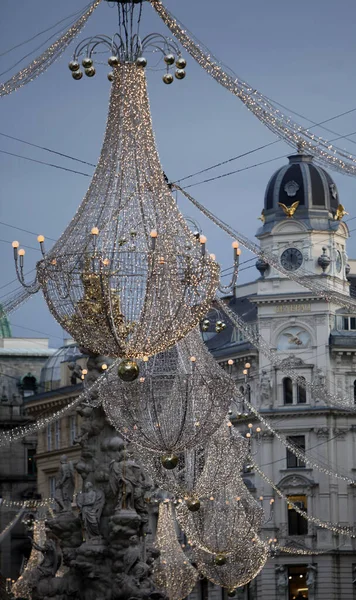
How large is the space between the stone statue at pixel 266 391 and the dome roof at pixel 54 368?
1492cm

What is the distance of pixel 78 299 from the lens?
28141mm

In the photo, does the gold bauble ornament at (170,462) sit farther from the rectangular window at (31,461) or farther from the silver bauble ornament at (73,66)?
the rectangular window at (31,461)

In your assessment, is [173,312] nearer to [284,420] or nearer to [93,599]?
[93,599]

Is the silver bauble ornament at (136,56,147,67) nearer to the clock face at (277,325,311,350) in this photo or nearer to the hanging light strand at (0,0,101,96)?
the hanging light strand at (0,0,101,96)

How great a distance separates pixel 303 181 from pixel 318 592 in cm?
1682

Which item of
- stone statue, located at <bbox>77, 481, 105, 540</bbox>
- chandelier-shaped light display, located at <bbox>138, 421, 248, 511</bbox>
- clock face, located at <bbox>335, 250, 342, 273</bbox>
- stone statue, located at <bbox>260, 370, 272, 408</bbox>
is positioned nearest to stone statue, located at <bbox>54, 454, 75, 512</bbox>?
chandelier-shaped light display, located at <bbox>138, 421, 248, 511</bbox>

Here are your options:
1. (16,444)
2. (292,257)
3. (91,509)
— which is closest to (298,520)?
(292,257)

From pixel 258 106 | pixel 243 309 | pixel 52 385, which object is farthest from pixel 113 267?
pixel 52 385

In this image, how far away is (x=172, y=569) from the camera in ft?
168

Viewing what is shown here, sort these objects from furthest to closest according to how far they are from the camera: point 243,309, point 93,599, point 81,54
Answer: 1. point 243,309
2. point 93,599
3. point 81,54

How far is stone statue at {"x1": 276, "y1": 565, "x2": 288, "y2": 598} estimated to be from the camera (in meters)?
76.1

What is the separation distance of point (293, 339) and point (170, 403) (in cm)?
4232

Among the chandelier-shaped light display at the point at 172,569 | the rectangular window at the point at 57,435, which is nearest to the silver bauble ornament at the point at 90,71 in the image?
the chandelier-shaped light display at the point at 172,569

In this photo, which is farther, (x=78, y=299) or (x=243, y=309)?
(x=243, y=309)
